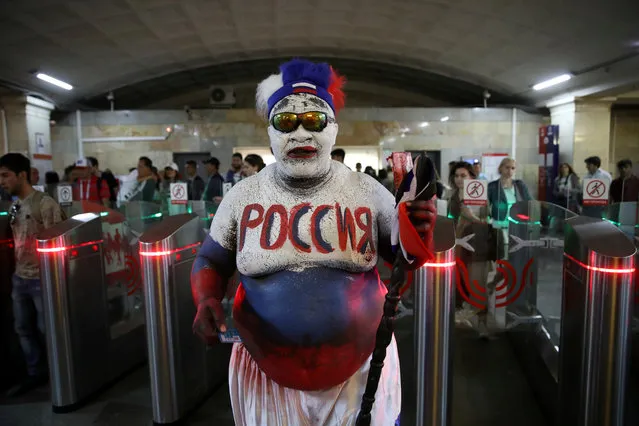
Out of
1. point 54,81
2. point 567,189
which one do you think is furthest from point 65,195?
point 567,189

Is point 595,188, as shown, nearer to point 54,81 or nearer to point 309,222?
point 309,222

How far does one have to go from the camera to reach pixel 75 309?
2.97 metres

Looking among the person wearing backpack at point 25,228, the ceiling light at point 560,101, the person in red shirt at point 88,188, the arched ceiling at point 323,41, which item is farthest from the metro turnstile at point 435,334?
the ceiling light at point 560,101

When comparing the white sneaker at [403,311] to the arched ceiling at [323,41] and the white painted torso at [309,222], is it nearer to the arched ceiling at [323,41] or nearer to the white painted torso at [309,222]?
the white painted torso at [309,222]

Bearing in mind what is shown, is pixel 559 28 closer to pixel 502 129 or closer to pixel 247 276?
pixel 502 129

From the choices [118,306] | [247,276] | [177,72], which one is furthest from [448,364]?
[177,72]

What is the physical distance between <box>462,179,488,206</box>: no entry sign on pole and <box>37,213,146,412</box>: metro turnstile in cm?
278

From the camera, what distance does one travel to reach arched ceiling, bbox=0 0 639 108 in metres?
6.69

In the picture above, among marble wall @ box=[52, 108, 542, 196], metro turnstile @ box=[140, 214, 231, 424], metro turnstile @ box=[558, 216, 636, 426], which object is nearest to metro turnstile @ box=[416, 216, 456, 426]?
metro turnstile @ box=[558, 216, 636, 426]

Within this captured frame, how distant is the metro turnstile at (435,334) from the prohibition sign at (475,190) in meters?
1.56

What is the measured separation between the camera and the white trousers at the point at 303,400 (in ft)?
4.85

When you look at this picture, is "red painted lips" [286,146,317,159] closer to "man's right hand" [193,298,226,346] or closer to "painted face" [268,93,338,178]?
"painted face" [268,93,338,178]

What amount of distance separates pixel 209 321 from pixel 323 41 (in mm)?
9142

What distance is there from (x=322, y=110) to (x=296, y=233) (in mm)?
394
